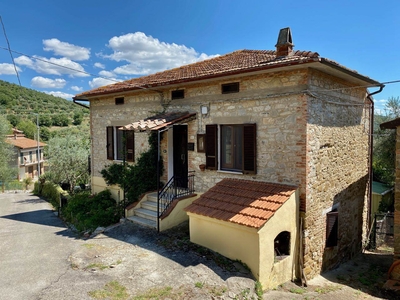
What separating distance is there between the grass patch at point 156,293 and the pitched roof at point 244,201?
2.06 m

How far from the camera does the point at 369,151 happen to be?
11.5m

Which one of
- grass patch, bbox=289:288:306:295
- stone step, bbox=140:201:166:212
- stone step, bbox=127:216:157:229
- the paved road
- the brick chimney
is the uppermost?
the brick chimney

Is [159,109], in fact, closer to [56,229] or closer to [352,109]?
[56,229]

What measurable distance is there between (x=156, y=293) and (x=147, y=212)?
443 cm

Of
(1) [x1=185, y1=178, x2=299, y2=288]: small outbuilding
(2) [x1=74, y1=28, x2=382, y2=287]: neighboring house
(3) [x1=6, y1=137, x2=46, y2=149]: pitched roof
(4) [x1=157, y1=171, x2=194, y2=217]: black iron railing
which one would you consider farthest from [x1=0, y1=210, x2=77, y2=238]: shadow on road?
(3) [x1=6, y1=137, x2=46, y2=149]: pitched roof

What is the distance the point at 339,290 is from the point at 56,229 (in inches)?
349

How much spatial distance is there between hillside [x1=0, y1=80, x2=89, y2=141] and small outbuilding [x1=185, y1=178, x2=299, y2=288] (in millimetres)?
41605

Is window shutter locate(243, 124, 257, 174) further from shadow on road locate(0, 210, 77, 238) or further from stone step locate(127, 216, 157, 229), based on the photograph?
shadow on road locate(0, 210, 77, 238)

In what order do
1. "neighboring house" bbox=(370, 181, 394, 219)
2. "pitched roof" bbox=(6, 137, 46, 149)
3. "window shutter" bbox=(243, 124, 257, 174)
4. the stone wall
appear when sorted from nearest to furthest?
the stone wall < "window shutter" bbox=(243, 124, 257, 174) < "neighboring house" bbox=(370, 181, 394, 219) < "pitched roof" bbox=(6, 137, 46, 149)

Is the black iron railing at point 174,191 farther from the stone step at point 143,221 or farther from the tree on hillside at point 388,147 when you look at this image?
the tree on hillside at point 388,147

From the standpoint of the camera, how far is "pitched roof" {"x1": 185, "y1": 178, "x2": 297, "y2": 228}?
254 inches

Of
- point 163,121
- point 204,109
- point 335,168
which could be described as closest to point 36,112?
point 163,121

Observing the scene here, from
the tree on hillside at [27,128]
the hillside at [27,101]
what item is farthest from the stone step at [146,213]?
the hillside at [27,101]

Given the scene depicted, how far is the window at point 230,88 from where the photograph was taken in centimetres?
836
